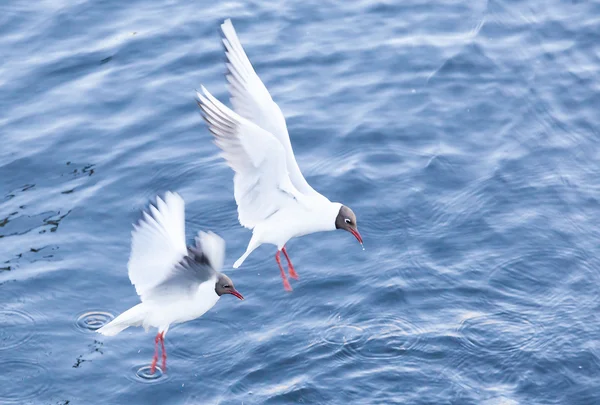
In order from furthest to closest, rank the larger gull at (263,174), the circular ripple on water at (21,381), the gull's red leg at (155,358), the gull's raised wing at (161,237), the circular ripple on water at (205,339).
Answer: the circular ripple on water at (205,339), the circular ripple on water at (21,381), the gull's red leg at (155,358), the larger gull at (263,174), the gull's raised wing at (161,237)

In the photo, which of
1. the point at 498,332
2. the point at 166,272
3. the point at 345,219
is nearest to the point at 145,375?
the point at 166,272

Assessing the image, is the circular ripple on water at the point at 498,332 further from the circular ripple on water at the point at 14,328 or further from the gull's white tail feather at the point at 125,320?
the circular ripple on water at the point at 14,328

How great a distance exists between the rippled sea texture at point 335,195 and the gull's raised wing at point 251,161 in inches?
65.9

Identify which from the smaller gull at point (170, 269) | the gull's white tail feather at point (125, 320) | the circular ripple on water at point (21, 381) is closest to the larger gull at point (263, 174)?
the smaller gull at point (170, 269)

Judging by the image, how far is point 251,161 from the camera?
12.7 m

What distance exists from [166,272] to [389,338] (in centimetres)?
336

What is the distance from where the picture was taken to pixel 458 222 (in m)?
15.9

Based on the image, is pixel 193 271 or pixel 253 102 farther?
pixel 253 102

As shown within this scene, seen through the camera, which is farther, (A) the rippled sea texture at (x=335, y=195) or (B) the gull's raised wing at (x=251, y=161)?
(A) the rippled sea texture at (x=335, y=195)

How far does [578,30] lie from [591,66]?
3.59 ft

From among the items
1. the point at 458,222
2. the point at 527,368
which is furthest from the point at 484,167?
the point at 527,368

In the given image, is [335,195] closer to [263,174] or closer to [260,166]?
[263,174]

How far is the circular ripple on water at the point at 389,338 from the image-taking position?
13719 millimetres

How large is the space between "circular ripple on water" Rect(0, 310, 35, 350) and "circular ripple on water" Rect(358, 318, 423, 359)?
3.96m
